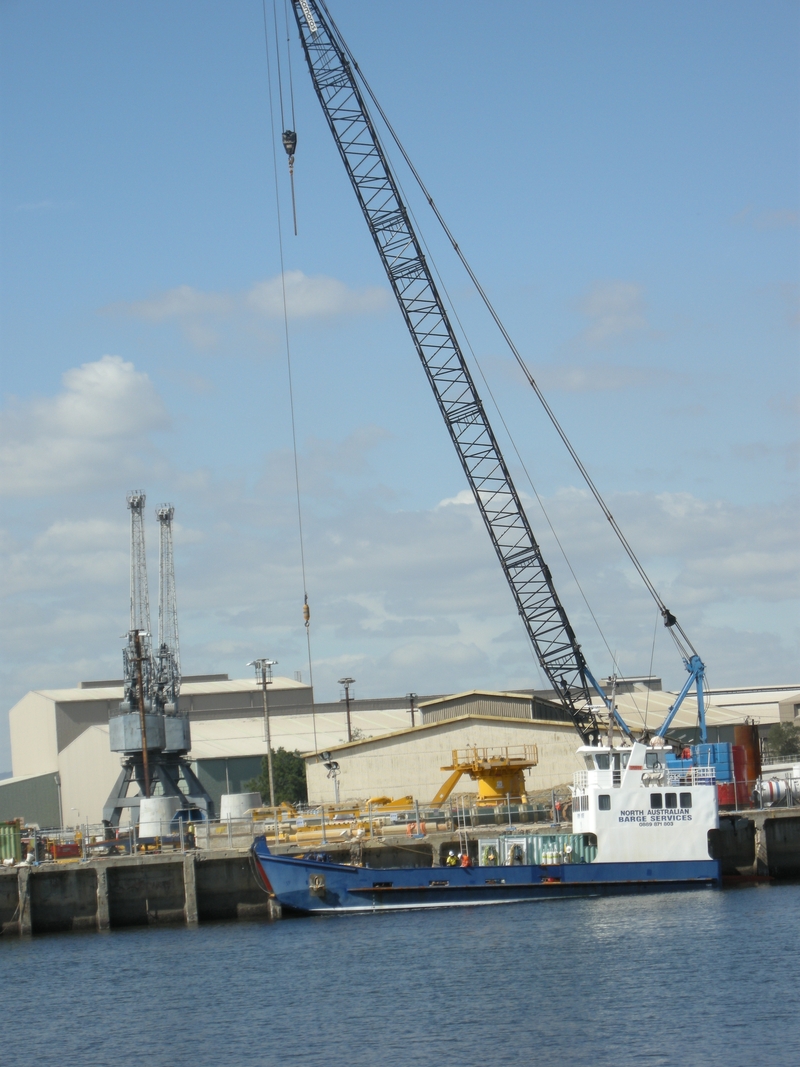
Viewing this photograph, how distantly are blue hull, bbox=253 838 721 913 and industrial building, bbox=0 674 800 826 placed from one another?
90.7ft

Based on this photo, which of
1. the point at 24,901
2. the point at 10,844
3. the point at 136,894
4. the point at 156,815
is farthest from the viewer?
the point at 156,815

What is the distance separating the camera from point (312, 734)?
116 metres

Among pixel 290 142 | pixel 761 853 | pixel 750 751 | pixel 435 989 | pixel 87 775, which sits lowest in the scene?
pixel 435 989

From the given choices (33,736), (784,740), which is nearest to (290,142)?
(784,740)

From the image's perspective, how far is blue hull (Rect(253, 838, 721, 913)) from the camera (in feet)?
145

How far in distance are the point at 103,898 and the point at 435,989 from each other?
52.2 ft

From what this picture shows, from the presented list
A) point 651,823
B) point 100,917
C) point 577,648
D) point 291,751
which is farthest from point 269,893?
point 291,751

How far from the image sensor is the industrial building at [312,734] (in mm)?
75125

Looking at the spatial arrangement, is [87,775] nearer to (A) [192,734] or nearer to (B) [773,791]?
(A) [192,734]

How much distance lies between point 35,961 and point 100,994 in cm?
620

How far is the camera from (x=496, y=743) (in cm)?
7475

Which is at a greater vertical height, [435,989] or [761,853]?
[761,853]

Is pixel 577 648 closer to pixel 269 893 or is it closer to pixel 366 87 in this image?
pixel 269 893

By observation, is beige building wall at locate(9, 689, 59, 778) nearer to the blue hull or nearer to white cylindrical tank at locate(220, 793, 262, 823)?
white cylindrical tank at locate(220, 793, 262, 823)
